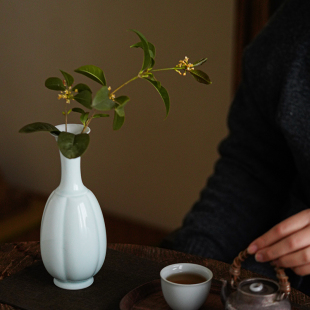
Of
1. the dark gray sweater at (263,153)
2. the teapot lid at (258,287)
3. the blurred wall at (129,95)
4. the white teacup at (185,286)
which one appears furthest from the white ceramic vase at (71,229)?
the blurred wall at (129,95)

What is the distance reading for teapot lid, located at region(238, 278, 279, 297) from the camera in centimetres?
48

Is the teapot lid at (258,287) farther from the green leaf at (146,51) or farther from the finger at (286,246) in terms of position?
the green leaf at (146,51)

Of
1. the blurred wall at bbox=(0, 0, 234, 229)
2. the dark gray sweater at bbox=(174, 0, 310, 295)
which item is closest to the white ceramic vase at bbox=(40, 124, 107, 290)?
the dark gray sweater at bbox=(174, 0, 310, 295)

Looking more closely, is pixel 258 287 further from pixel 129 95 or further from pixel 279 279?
pixel 129 95

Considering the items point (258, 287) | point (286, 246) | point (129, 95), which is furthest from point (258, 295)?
point (129, 95)

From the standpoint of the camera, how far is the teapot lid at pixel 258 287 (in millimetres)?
482

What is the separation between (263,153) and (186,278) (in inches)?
21.3

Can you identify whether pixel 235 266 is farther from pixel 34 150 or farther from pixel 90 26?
pixel 34 150

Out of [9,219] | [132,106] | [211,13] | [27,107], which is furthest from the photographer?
[27,107]

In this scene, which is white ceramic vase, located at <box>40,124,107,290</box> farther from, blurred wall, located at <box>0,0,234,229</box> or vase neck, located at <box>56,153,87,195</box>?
blurred wall, located at <box>0,0,234,229</box>

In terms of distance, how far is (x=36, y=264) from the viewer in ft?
2.34

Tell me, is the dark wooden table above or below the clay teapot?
above

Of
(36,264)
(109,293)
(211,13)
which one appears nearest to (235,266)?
(109,293)

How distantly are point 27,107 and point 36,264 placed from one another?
2.09 meters
